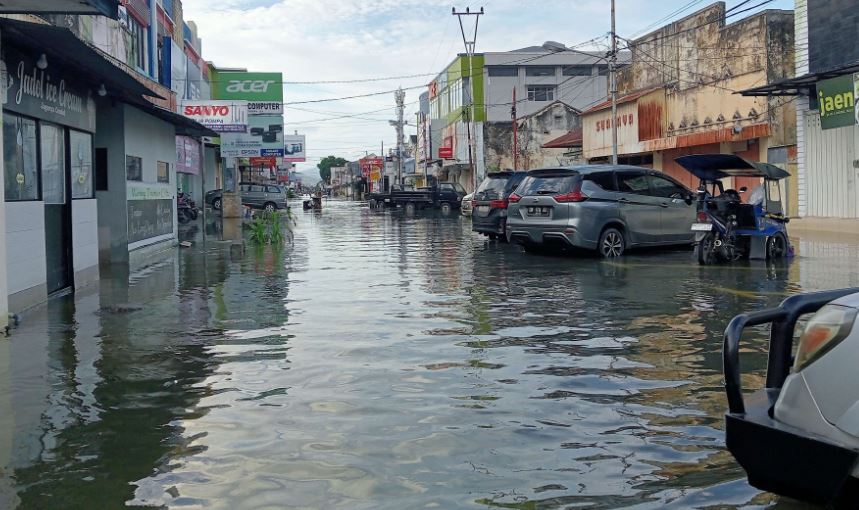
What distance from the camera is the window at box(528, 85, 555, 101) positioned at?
249 feet

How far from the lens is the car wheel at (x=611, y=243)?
16281mm

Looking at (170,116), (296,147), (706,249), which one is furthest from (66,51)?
(296,147)

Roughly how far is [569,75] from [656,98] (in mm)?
41986

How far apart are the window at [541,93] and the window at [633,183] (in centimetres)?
6020

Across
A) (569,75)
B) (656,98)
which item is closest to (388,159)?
(569,75)

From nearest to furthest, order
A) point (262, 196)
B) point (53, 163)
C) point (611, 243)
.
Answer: point (53, 163)
point (611, 243)
point (262, 196)

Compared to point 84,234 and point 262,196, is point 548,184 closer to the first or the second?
point 84,234

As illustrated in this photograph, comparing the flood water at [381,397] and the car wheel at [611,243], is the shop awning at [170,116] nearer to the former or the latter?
the flood water at [381,397]

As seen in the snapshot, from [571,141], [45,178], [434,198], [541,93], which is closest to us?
[45,178]

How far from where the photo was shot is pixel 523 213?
17.0 m

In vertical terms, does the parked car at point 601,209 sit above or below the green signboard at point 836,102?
below

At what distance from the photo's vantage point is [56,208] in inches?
474

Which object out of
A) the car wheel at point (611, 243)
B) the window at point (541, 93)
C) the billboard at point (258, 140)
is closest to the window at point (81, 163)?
the car wheel at point (611, 243)

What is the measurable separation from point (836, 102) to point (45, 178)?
781 inches
